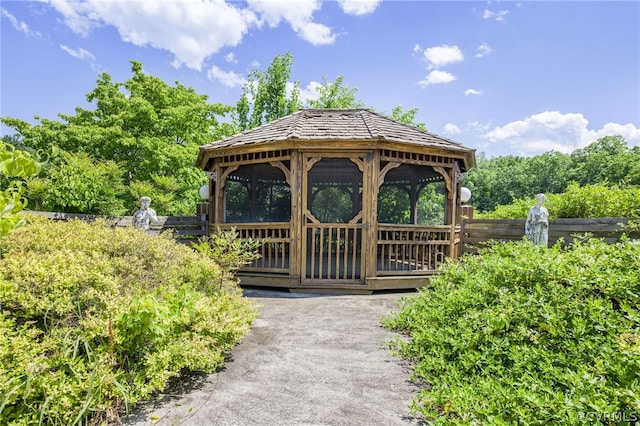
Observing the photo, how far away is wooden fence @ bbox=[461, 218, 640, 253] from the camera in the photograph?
21.8 feet

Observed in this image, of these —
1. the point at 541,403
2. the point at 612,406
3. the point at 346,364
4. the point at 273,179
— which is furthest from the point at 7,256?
the point at 273,179

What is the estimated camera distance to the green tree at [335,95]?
19.7 meters

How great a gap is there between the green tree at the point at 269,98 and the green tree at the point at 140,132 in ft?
11.3

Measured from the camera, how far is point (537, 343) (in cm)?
239

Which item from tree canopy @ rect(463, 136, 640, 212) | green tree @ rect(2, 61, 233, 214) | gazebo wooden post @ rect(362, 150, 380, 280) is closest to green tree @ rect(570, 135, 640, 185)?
tree canopy @ rect(463, 136, 640, 212)

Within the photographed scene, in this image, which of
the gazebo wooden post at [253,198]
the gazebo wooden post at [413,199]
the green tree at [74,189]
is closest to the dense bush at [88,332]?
the green tree at [74,189]

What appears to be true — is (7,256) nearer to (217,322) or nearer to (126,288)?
(126,288)

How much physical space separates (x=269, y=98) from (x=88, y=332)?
17505 mm

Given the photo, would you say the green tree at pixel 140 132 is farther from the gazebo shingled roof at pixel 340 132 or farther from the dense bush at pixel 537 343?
the dense bush at pixel 537 343

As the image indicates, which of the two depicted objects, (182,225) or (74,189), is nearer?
(74,189)

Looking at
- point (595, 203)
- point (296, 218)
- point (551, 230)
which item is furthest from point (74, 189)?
point (595, 203)

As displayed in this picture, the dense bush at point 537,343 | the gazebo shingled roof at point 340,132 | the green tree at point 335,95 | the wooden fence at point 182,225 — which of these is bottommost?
the dense bush at point 537,343

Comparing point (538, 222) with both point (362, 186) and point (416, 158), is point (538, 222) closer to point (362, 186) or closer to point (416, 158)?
point (416, 158)

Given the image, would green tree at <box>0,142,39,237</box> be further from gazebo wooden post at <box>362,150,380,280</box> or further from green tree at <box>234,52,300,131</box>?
green tree at <box>234,52,300,131</box>
